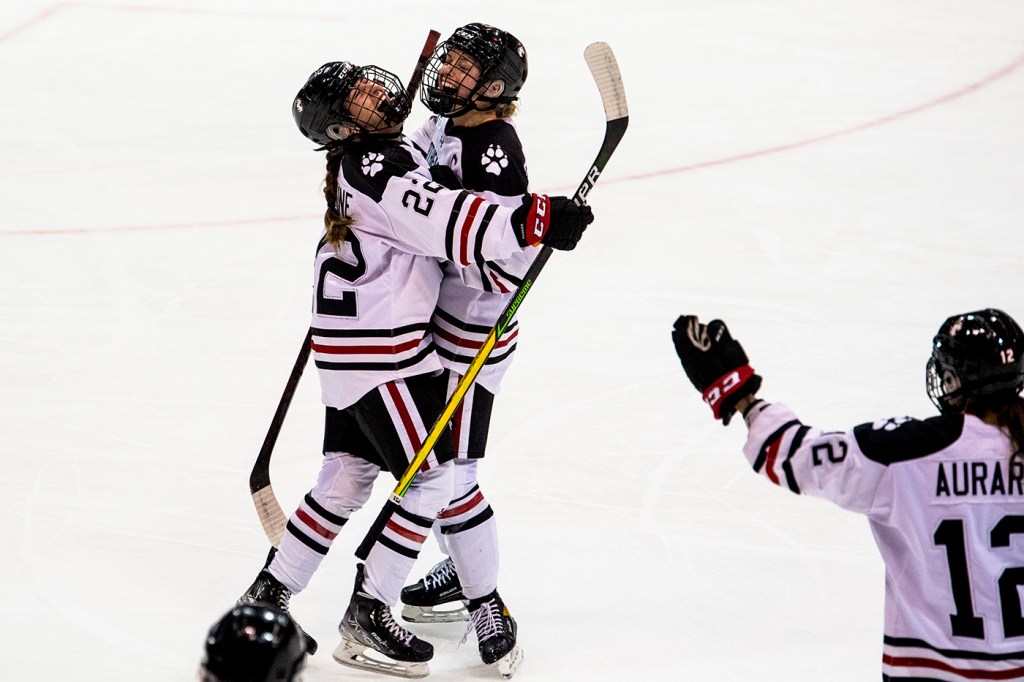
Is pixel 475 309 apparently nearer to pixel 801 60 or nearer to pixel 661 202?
pixel 661 202

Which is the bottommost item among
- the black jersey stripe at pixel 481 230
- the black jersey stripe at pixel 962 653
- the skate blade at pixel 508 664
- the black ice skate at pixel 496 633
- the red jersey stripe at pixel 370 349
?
the skate blade at pixel 508 664

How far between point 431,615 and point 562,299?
6.20ft

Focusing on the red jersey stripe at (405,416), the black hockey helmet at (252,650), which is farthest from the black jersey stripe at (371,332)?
the black hockey helmet at (252,650)

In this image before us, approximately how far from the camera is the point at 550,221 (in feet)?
8.95

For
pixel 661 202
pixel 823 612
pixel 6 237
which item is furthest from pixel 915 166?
pixel 6 237

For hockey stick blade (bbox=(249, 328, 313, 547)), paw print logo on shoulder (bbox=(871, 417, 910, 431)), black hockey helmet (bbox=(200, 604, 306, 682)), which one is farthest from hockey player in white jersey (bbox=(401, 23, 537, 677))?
black hockey helmet (bbox=(200, 604, 306, 682))

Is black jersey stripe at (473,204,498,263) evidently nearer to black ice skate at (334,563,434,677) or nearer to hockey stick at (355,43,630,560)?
hockey stick at (355,43,630,560)

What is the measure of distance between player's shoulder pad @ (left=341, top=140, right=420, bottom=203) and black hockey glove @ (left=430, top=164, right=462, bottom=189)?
10cm

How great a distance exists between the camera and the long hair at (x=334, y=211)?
2.85 metres

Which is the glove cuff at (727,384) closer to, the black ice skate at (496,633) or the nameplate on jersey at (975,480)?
the nameplate on jersey at (975,480)

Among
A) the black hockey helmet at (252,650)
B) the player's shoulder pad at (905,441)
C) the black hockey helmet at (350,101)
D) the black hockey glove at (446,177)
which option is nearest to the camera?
the black hockey helmet at (252,650)

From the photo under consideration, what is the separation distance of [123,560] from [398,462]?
91cm

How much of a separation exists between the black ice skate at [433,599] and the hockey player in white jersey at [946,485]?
1.38 m

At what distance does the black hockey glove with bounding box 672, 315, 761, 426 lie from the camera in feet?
6.84
